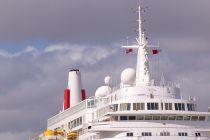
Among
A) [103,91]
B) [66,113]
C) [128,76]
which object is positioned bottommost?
[66,113]

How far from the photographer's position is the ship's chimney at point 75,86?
285ft

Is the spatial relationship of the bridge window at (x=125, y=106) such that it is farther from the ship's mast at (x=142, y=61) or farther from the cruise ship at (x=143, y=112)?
the ship's mast at (x=142, y=61)

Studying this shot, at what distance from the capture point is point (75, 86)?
285ft

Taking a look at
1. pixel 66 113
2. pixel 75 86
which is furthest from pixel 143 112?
pixel 75 86

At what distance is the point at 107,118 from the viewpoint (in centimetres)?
6525

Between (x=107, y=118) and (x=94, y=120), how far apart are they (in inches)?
183

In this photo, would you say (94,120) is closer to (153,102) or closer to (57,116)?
(153,102)

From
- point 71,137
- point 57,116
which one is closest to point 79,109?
point 71,137

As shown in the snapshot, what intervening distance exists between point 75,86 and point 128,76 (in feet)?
60.3

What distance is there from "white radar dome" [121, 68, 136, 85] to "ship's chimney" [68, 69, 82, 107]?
17.9 meters

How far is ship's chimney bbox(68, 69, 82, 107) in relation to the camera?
8681 cm

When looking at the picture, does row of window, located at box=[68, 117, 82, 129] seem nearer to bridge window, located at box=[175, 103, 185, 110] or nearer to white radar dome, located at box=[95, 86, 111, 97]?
white radar dome, located at box=[95, 86, 111, 97]

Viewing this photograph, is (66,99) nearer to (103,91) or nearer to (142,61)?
(103,91)

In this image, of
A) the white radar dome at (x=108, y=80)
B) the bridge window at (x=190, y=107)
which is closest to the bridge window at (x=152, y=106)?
the bridge window at (x=190, y=107)
